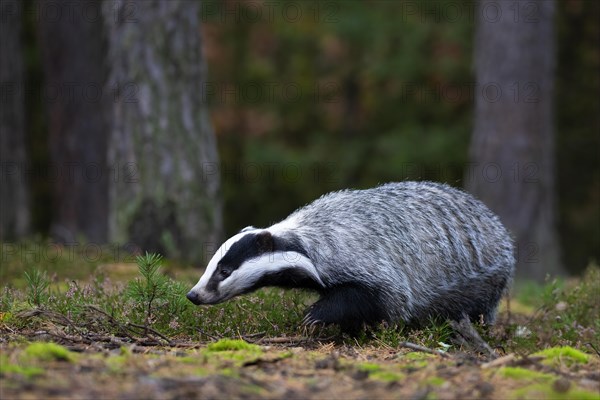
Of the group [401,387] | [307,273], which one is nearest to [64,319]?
[307,273]

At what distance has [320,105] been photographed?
67.6 feet

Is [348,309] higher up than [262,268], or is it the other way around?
[262,268]

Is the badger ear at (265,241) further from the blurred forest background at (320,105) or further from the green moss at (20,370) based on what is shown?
the blurred forest background at (320,105)

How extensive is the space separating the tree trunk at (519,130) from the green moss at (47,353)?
911cm

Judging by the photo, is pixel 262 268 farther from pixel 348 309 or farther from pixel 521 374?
pixel 521 374

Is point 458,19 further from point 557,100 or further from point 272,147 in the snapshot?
point 272,147

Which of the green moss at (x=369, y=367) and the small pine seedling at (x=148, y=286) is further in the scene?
the small pine seedling at (x=148, y=286)

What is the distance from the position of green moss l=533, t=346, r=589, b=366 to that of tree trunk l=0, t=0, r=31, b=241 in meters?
9.43

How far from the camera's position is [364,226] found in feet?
20.6

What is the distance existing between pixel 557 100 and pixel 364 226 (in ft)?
43.8

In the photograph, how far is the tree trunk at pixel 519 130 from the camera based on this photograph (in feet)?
40.9

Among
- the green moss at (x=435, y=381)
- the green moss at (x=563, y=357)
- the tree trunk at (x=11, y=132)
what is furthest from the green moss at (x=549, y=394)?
the tree trunk at (x=11, y=132)

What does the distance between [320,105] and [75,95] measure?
708 centimetres

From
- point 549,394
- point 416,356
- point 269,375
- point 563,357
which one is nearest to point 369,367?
point 269,375
